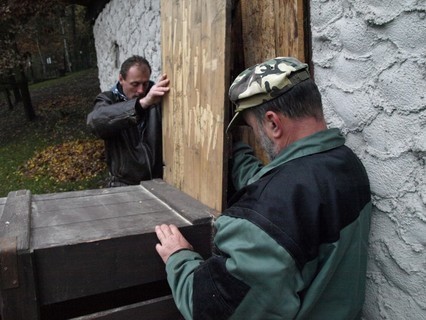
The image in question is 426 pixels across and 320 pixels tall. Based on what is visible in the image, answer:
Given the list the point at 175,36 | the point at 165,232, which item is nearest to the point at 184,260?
the point at 165,232

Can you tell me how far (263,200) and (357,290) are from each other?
463 millimetres

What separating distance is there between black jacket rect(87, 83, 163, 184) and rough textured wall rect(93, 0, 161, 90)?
156cm

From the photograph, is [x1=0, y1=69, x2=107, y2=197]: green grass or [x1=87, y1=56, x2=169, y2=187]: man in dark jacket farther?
[x1=0, y1=69, x2=107, y2=197]: green grass

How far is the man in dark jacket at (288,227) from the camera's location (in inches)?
44.8

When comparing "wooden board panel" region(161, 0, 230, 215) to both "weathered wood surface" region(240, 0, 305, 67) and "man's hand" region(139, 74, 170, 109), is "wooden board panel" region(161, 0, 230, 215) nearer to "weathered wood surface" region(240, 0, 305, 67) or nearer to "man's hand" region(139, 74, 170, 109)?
"man's hand" region(139, 74, 170, 109)

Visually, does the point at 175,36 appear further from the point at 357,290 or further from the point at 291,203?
the point at 357,290

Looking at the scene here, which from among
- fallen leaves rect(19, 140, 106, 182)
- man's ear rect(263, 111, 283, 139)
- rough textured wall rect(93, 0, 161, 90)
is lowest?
fallen leaves rect(19, 140, 106, 182)

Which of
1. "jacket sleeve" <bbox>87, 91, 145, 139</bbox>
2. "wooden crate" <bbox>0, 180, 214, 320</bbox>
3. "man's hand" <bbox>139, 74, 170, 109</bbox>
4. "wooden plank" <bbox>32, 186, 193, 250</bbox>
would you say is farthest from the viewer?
"jacket sleeve" <bbox>87, 91, 145, 139</bbox>

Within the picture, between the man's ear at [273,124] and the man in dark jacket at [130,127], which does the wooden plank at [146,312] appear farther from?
the man in dark jacket at [130,127]

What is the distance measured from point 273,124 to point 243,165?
0.67 meters

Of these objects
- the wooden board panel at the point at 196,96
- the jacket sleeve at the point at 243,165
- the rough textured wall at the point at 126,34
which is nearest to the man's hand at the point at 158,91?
the wooden board panel at the point at 196,96

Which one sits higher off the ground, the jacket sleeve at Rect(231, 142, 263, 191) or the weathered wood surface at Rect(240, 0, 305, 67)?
the weathered wood surface at Rect(240, 0, 305, 67)

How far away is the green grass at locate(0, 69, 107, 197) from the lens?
7.47 m

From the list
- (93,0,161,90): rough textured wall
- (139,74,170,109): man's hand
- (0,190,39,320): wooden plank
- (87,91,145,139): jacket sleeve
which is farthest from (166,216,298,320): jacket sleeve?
(93,0,161,90): rough textured wall
